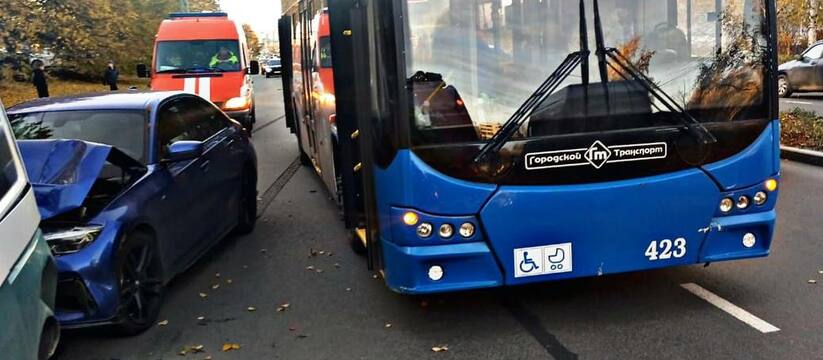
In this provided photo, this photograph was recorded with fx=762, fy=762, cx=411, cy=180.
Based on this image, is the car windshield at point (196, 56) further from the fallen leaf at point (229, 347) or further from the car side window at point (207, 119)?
the fallen leaf at point (229, 347)

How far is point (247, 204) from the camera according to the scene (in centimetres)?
768

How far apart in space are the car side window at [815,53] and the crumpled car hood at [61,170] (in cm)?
1855

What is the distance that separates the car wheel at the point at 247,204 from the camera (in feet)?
24.4

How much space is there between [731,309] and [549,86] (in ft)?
6.29

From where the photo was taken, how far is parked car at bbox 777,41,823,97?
1886cm

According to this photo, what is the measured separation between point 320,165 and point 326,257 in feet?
7.39

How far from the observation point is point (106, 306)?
4.47 metres

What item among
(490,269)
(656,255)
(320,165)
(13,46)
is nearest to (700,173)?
(656,255)

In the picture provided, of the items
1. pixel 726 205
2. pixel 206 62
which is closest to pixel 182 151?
pixel 726 205

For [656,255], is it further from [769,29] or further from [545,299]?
[769,29]

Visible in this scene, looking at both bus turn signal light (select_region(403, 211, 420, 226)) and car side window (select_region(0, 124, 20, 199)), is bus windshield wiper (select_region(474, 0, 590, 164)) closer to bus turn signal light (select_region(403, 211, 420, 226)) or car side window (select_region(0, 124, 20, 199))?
bus turn signal light (select_region(403, 211, 420, 226))

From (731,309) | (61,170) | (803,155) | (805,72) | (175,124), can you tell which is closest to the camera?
(61,170)

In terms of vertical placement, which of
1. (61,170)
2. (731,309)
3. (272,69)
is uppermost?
(272,69)

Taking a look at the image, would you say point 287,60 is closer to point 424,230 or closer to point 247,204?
point 247,204
